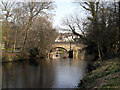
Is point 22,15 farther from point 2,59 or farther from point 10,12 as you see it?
point 2,59

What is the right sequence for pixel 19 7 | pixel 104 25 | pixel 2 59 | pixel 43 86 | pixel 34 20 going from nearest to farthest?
pixel 43 86 → pixel 104 25 → pixel 2 59 → pixel 19 7 → pixel 34 20

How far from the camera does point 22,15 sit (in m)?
21.3

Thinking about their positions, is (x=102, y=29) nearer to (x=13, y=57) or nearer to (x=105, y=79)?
(x=105, y=79)

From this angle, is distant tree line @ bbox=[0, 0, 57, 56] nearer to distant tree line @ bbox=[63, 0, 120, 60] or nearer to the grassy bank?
the grassy bank

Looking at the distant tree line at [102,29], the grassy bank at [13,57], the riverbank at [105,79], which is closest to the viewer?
the riverbank at [105,79]

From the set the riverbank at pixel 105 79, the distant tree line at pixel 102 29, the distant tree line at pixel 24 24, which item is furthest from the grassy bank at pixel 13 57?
the riverbank at pixel 105 79

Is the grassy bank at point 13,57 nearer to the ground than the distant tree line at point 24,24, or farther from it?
nearer to the ground

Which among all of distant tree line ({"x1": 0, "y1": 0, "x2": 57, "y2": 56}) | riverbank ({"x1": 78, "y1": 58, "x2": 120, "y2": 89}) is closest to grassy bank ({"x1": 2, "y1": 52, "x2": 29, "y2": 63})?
distant tree line ({"x1": 0, "y1": 0, "x2": 57, "y2": 56})

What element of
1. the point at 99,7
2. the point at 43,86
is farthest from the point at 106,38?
the point at 43,86

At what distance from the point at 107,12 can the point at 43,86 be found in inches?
307

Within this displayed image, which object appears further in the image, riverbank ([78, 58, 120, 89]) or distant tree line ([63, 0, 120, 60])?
distant tree line ([63, 0, 120, 60])

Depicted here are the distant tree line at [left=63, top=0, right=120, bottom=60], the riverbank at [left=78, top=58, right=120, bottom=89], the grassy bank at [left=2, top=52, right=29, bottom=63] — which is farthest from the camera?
the grassy bank at [left=2, top=52, right=29, bottom=63]

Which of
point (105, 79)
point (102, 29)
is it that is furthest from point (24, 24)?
point (105, 79)

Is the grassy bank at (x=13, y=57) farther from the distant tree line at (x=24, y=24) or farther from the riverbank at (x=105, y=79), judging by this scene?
the riverbank at (x=105, y=79)
